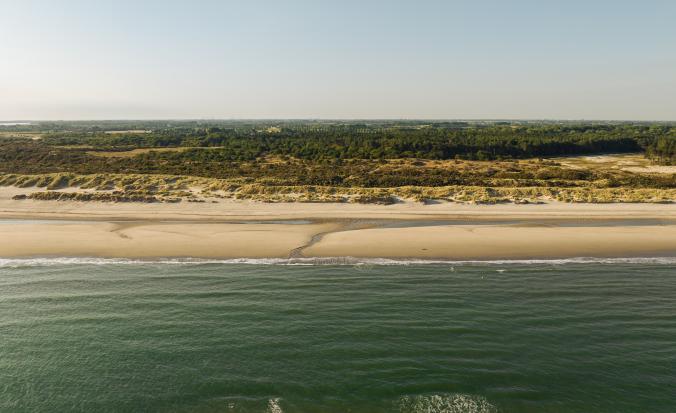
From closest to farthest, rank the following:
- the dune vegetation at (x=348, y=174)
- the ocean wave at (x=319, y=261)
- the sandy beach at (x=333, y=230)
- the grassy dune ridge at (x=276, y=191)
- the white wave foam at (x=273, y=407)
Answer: the white wave foam at (x=273, y=407) → the ocean wave at (x=319, y=261) → the sandy beach at (x=333, y=230) → the grassy dune ridge at (x=276, y=191) → the dune vegetation at (x=348, y=174)

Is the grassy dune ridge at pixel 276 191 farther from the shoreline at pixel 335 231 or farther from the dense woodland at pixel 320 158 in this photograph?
the dense woodland at pixel 320 158

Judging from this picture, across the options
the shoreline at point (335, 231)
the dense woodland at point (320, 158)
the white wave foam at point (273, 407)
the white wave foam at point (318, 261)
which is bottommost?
the white wave foam at point (273, 407)

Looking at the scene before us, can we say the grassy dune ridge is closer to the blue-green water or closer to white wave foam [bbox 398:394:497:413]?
the blue-green water

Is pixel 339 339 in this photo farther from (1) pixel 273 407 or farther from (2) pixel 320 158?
(2) pixel 320 158

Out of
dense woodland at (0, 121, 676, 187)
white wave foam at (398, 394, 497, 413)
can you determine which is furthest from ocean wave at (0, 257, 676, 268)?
dense woodland at (0, 121, 676, 187)

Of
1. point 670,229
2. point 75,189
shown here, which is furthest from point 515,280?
point 75,189

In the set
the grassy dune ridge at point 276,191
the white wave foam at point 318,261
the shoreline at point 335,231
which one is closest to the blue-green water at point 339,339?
the white wave foam at point 318,261

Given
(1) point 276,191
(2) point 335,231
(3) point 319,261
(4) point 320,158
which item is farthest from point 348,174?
(3) point 319,261
